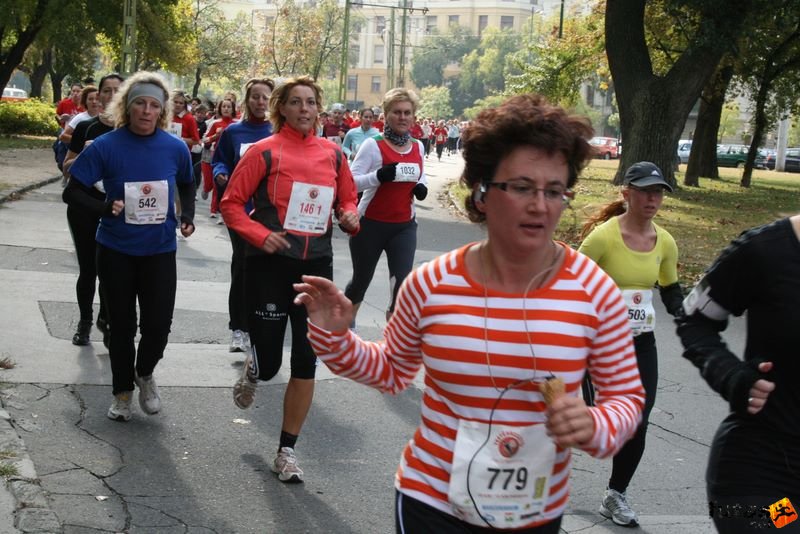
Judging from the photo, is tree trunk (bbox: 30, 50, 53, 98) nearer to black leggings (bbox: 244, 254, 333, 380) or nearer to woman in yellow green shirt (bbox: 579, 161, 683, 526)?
black leggings (bbox: 244, 254, 333, 380)

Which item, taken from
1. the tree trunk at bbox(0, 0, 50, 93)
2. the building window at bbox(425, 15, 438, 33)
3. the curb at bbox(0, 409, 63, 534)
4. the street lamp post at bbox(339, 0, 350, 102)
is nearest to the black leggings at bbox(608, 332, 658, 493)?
the curb at bbox(0, 409, 63, 534)

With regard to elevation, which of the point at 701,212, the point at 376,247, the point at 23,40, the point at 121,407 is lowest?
the point at 701,212

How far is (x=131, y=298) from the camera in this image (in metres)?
6.73

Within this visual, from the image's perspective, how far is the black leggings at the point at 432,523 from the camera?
9.51 ft

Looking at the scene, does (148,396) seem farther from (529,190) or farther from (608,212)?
(529,190)

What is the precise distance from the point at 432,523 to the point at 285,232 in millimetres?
3341

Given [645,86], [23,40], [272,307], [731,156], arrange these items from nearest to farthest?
[272,307] → [645,86] → [23,40] → [731,156]

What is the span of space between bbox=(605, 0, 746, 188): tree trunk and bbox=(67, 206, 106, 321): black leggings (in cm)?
2003

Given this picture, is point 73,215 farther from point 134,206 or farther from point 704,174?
point 704,174

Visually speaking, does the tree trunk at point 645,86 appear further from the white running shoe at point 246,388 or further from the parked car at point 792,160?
the parked car at point 792,160

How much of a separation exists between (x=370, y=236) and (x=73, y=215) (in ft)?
7.30

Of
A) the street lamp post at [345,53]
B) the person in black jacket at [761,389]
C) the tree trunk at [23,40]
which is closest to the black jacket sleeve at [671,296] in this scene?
the person in black jacket at [761,389]

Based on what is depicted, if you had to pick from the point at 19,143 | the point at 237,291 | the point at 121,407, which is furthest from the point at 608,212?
the point at 19,143

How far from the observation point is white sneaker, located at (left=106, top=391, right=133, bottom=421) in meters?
6.82
